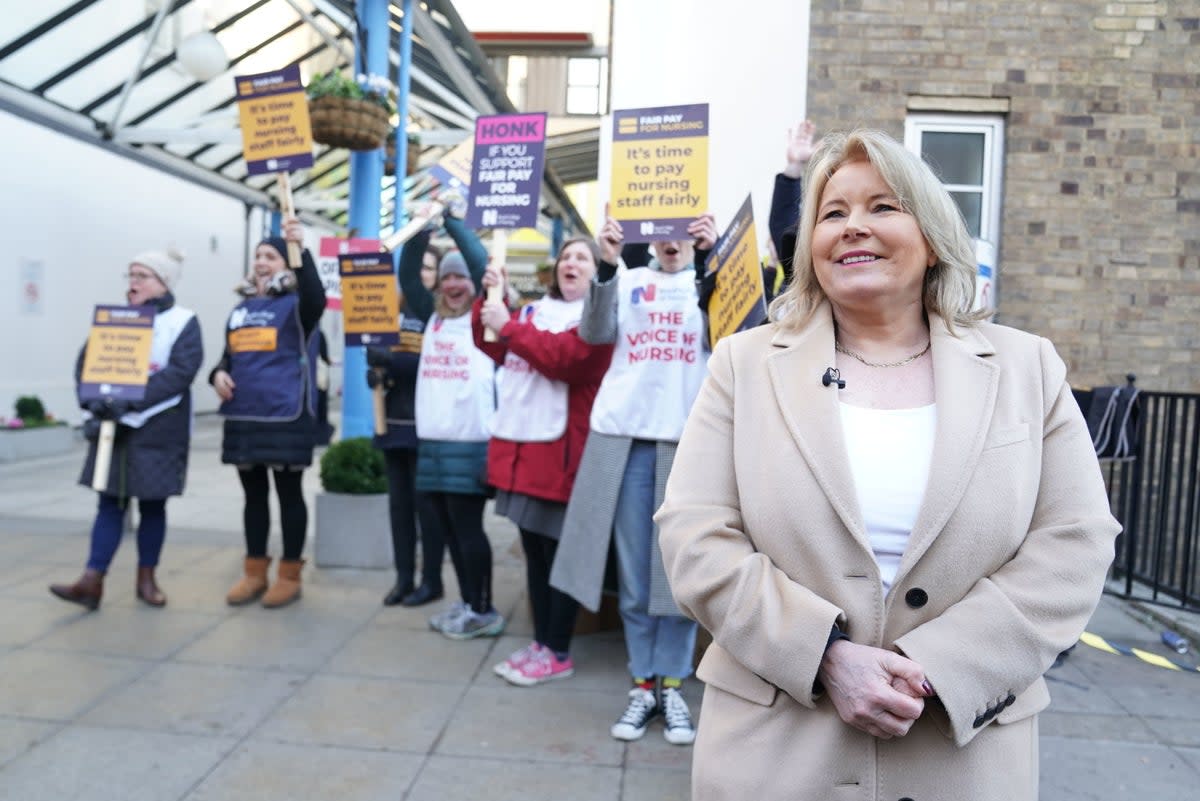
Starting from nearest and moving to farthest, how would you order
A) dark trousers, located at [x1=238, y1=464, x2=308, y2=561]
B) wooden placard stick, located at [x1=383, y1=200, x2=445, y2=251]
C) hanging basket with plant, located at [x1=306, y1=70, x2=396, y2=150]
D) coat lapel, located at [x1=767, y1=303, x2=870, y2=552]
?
A: coat lapel, located at [x1=767, y1=303, x2=870, y2=552], wooden placard stick, located at [x1=383, y1=200, x2=445, y2=251], dark trousers, located at [x1=238, y1=464, x2=308, y2=561], hanging basket with plant, located at [x1=306, y1=70, x2=396, y2=150]

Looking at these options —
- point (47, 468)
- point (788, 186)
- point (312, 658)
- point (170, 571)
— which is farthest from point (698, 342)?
point (47, 468)

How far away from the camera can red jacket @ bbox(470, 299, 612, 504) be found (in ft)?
13.6

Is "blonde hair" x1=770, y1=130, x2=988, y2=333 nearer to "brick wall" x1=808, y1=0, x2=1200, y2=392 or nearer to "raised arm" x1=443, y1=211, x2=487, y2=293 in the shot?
"raised arm" x1=443, y1=211, x2=487, y2=293

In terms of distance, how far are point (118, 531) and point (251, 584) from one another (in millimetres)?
754

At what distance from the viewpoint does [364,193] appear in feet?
27.1

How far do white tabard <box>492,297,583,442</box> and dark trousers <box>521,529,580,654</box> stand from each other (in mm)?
468

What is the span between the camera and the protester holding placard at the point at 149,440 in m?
5.20

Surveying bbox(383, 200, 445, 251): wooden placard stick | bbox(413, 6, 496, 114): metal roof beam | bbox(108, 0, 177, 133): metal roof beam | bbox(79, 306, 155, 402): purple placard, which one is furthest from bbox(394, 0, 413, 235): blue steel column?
bbox(383, 200, 445, 251): wooden placard stick

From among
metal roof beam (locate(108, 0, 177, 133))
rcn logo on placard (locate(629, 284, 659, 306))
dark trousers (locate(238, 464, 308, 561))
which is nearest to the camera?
rcn logo on placard (locate(629, 284, 659, 306))

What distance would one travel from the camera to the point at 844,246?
1.85m

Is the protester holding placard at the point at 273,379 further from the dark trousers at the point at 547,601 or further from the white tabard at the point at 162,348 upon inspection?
the dark trousers at the point at 547,601

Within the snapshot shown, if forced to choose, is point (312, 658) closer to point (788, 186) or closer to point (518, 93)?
point (788, 186)

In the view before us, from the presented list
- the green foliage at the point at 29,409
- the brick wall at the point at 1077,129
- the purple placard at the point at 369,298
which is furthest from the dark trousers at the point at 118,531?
the green foliage at the point at 29,409

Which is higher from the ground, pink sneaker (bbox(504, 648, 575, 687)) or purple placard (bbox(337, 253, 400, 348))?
purple placard (bbox(337, 253, 400, 348))
